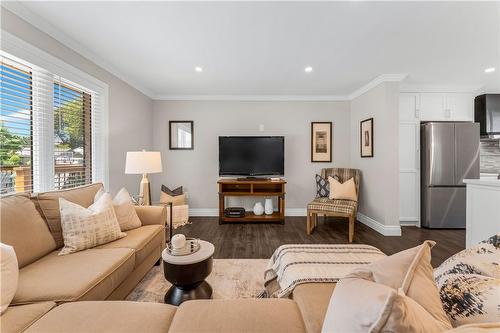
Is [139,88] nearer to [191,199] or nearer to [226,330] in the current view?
[191,199]

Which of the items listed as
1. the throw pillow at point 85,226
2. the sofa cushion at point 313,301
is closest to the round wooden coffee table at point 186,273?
the throw pillow at point 85,226

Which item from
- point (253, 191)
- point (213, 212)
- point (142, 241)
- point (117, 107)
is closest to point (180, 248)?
point (142, 241)

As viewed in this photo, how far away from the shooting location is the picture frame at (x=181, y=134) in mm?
4312

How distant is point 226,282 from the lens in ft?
6.81

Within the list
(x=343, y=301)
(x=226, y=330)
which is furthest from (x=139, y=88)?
(x=343, y=301)

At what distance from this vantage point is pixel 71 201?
1.89 meters

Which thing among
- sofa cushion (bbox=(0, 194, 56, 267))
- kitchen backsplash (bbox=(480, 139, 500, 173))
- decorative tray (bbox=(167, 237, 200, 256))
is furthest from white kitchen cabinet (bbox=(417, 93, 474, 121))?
sofa cushion (bbox=(0, 194, 56, 267))

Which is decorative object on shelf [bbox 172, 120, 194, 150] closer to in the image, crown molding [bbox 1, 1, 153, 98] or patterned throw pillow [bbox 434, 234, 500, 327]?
crown molding [bbox 1, 1, 153, 98]

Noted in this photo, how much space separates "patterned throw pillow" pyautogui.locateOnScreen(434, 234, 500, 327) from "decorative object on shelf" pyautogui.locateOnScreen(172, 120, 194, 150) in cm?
403

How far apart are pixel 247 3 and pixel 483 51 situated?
2846 millimetres

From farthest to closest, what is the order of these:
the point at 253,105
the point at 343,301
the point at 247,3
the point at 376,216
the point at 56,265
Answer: the point at 253,105
the point at 376,216
the point at 247,3
the point at 56,265
the point at 343,301

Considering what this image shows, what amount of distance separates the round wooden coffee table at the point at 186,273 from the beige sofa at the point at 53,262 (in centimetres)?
34

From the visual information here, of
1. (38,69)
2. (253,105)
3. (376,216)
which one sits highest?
(253,105)

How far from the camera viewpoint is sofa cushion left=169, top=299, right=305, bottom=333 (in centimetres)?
93
